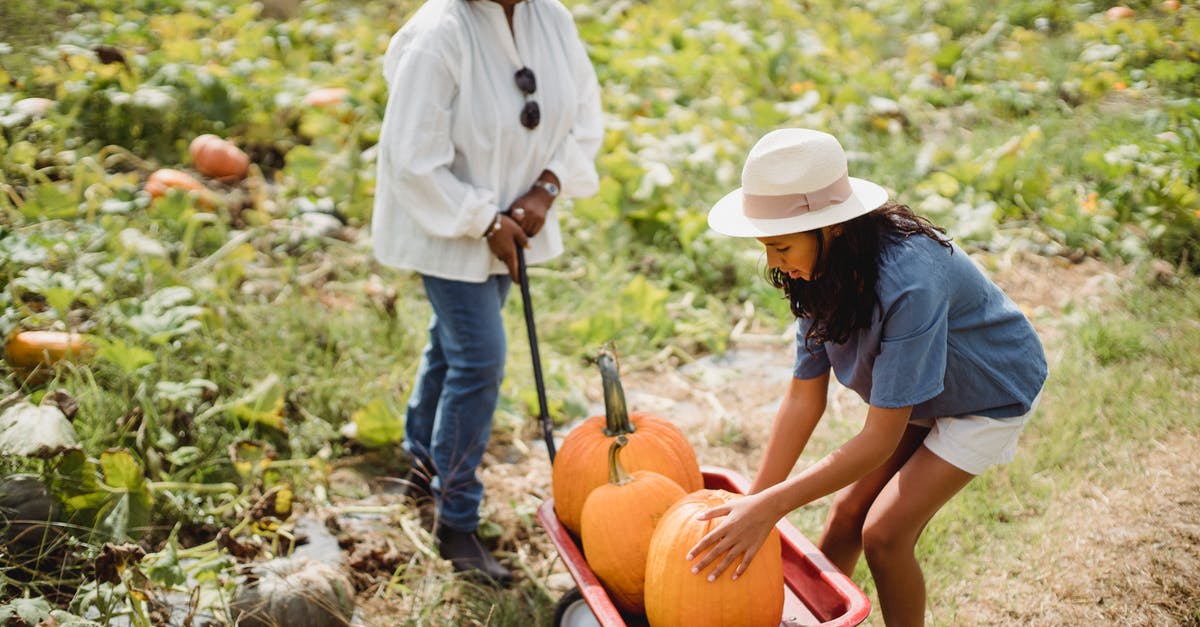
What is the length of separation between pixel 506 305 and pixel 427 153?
80.8 inches

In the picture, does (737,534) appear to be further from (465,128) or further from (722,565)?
(465,128)

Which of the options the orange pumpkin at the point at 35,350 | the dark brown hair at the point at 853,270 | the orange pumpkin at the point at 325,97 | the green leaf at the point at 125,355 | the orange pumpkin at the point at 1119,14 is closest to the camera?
the dark brown hair at the point at 853,270

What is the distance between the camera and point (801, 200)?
197 cm

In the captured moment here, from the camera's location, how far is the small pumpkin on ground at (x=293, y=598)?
2.67 meters

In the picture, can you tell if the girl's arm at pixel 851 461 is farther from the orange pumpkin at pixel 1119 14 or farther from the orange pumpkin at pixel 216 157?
the orange pumpkin at pixel 1119 14

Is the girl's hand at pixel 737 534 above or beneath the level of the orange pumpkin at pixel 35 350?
above

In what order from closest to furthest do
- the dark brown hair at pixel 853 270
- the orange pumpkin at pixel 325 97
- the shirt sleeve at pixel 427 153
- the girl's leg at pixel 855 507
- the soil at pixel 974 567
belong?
the dark brown hair at pixel 853 270
the girl's leg at pixel 855 507
the shirt sleeve at pixel 427 153
the soil at pixel 974 567
the orange pumpkin at pixel 325 97

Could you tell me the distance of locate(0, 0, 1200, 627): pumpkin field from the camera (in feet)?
9.21

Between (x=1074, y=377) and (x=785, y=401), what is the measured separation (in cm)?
201

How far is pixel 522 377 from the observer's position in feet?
13.4

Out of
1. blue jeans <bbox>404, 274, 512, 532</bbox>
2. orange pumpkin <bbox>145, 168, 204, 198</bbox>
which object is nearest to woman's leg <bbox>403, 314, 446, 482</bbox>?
blue jeans <bbox>404, 274, 512, 532</bbox>

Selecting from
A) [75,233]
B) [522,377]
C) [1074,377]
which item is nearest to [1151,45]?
[1074,377]

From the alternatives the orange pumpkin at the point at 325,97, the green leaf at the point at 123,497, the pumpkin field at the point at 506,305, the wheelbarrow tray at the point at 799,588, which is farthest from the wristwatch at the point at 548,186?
the orange pumpkin at the point at 325,97

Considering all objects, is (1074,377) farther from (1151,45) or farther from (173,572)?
(1151,45)
